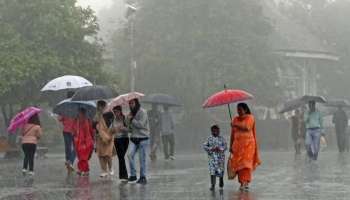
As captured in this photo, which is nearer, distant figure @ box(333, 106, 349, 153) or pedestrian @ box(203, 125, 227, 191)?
pedestrian @ box(203, 125, 227, 191)

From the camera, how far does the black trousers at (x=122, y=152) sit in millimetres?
15898

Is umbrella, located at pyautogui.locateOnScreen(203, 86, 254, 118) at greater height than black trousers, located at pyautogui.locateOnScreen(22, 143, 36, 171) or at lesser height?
greater

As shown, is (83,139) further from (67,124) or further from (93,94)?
(67,124)

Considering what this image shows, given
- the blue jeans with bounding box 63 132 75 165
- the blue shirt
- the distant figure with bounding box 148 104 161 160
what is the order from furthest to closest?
1. the distant figure with bounding box 148 104 161 160
2. the blue shirt
3. the blue jeans with bounding box 63 132 75 165

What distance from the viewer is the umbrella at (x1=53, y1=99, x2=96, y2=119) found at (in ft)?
61.2

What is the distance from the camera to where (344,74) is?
53.8 meters

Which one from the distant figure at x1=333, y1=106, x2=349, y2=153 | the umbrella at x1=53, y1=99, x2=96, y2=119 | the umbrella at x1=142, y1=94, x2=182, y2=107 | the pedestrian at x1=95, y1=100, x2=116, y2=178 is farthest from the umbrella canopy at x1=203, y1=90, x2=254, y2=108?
the distant figure at x1=333, y1=106, x2=349, y2=153

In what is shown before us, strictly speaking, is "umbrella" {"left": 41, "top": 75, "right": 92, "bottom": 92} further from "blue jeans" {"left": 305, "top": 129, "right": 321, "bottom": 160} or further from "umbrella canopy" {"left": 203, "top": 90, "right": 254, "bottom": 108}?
"blue jeans" {"left": 305, "top": 129, "right": 321, "bottom": 160}

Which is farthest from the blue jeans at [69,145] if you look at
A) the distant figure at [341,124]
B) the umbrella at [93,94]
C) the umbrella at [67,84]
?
the distant figure at [341,124]

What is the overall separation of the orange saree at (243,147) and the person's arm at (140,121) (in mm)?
2173

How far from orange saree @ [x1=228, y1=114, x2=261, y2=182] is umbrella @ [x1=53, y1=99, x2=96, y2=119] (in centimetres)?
536

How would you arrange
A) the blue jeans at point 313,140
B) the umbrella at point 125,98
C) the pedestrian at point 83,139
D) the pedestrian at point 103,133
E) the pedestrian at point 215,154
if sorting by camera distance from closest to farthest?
1. the pedestrian at point 215,154
2. the umbrella at point 125,98
3. the pedestrian at point 103,133
4. the pedestrian at point 83,139
5. the blue jeans at point 313,140

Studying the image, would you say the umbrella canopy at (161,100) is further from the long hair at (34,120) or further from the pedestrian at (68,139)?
the long hair at (34,120)

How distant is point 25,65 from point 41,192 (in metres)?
16.0
